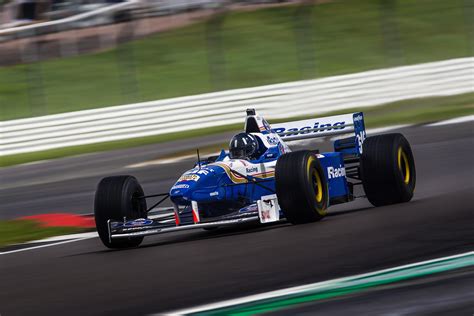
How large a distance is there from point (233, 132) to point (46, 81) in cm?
801

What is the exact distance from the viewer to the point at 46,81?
26.8 metres

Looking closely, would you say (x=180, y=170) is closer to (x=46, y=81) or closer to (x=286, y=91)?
(x=286, y=91)

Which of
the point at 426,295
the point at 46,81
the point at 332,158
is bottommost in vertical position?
the point at 426,295

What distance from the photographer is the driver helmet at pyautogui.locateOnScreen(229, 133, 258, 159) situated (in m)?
10.4

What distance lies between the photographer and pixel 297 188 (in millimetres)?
9039

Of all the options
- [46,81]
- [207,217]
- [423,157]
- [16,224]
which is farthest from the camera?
[46,81]

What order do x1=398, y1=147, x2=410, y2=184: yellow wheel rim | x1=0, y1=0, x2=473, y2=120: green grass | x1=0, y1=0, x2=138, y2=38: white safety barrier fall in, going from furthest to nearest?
x1=0, y1=0, x2=138, y2=38: white safety barrier
x1=0, y1=0, x2=473, y2=120: green grass
x1=398, y1=147, x2=410, y2=184: yellow wheel rim

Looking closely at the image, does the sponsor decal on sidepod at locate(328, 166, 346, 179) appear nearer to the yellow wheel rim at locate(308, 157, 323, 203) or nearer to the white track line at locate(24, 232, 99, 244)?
the yellow wheel rim at locate(308, 157, 323, 203)

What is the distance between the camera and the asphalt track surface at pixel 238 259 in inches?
260

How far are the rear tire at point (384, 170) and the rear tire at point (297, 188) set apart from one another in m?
1.31

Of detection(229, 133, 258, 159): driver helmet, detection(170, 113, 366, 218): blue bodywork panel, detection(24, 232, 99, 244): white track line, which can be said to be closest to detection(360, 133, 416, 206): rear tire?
detection(170, 113, 366, 218): blue bodywork panel

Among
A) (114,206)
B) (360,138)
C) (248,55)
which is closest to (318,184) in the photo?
(360,138)

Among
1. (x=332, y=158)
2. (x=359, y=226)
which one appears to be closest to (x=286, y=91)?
(x=332, y=158)

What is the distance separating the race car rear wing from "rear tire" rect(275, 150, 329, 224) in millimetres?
2247
